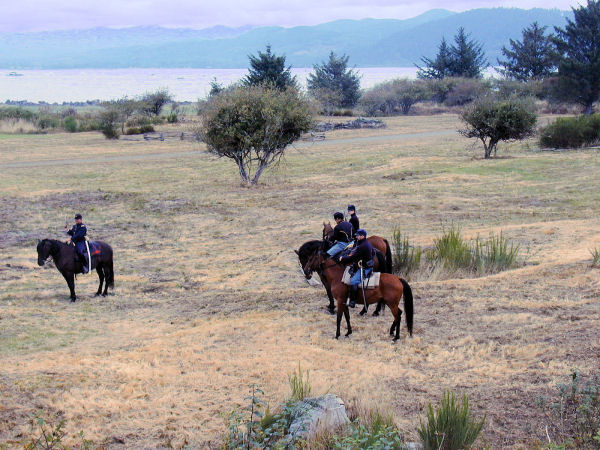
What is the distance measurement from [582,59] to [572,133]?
2585cm

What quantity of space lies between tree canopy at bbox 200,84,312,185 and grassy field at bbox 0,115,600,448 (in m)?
2.16

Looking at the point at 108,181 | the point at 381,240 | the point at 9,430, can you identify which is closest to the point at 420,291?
the point at 381,240

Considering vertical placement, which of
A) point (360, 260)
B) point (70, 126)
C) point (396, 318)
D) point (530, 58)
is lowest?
point (396, 318)

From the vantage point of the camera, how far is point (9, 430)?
8.38 m

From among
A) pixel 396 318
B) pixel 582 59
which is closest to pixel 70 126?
pixel 582 59

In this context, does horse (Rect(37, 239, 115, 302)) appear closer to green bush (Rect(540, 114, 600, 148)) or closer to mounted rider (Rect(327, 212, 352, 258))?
mounted rider (Rect(327, 212, 352, 258))

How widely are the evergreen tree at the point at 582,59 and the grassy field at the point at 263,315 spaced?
3118 centimetres

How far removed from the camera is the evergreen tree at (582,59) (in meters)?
56.2

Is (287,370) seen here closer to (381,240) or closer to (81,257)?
(381,240)

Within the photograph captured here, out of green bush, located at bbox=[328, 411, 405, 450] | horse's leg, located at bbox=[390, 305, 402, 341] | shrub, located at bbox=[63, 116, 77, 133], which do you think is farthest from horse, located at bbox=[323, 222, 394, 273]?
shrub, located at bbox=[63, 116, 77, 133]

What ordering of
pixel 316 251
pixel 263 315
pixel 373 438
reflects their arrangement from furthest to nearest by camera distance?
pixel 263 315
pixel 316 251
pixel 373 438

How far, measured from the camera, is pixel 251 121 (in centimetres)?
2961

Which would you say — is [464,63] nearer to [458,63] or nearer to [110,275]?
[458,63]

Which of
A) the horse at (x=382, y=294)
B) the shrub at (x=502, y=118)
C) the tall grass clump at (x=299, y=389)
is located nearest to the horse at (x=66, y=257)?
the horse at (x=382, y=294)
